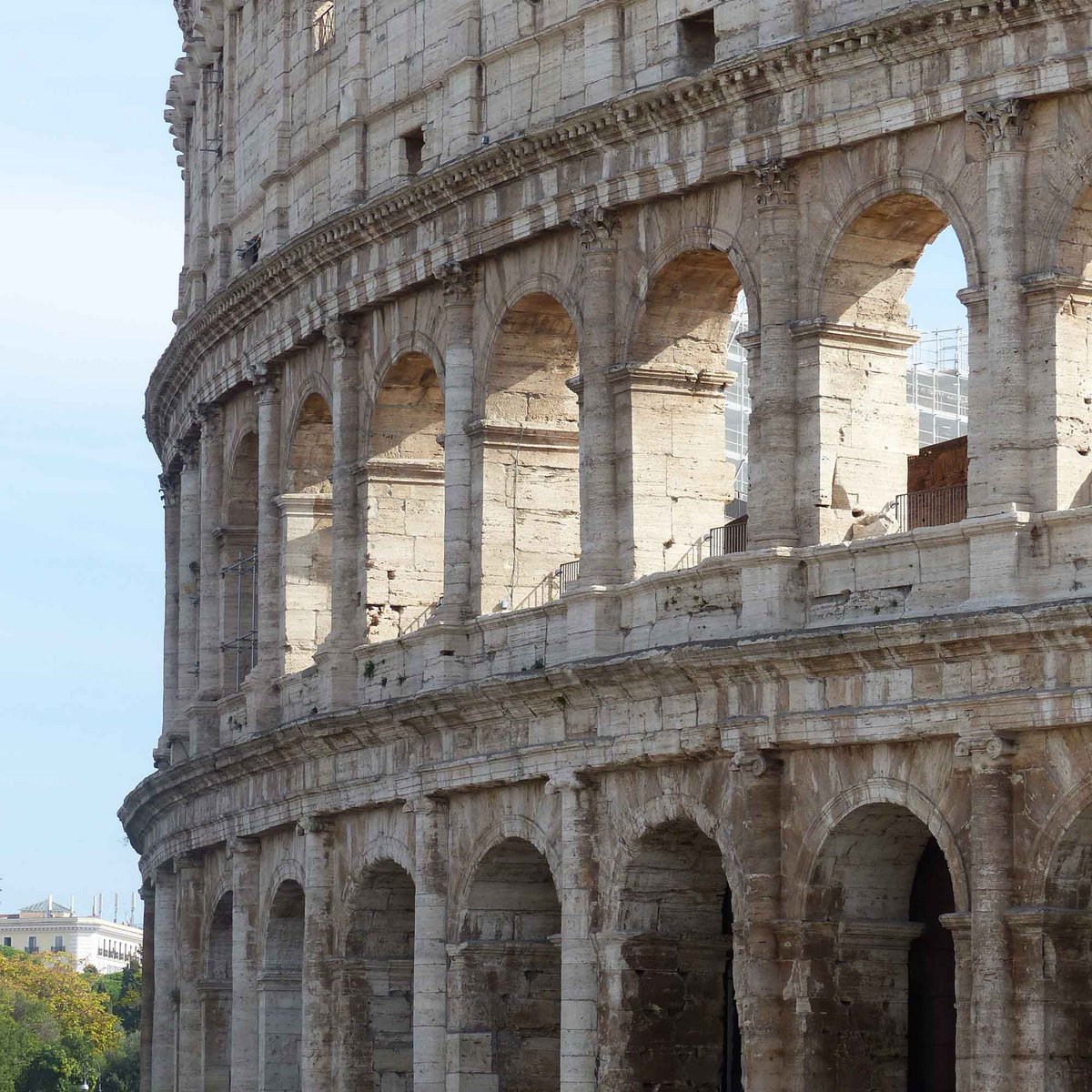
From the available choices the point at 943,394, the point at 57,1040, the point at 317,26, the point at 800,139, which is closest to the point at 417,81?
the point at 317,26

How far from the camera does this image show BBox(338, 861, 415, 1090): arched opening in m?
35.8

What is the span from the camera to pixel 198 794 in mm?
41906

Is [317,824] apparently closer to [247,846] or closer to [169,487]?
[247,846]

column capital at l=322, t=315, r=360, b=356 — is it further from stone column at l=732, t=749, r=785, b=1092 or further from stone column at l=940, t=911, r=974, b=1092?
stone column at l=940, t=911, r=974, b=1092

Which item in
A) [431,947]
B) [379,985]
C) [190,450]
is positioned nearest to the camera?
[431,947]

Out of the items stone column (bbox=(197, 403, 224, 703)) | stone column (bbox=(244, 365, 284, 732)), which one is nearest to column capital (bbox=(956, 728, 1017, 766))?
stone column (bbox=(244, 365, 284, 732))

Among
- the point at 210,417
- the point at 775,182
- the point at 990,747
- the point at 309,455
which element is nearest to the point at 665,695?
the point at 990,747

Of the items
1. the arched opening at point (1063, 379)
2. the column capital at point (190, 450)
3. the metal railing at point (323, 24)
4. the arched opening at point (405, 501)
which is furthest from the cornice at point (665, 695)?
the metal railing at point (323, 24)

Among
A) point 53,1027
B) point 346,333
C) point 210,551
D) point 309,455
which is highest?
point 346,333

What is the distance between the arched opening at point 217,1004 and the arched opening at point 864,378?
15104mm

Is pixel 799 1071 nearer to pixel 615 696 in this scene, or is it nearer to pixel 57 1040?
pixel 615 696

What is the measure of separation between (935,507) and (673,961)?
4897mm

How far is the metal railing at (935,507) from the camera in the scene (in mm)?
30188

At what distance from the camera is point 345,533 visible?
36344 mm
